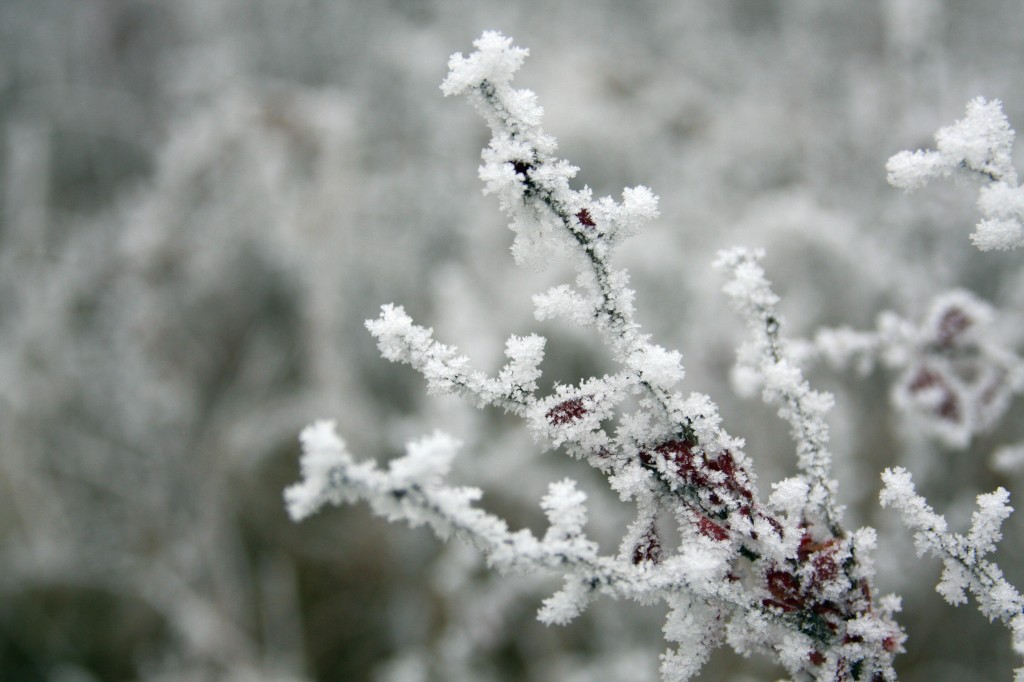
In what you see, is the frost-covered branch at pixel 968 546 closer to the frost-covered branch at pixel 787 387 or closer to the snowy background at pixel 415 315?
the frost-covered branch at pixel 787 387

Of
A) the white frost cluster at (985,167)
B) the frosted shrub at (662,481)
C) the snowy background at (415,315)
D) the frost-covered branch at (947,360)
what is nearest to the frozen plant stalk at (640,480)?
the frosted shrub at (662,481)

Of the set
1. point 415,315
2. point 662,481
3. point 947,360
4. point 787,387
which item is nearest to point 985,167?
point 787,387

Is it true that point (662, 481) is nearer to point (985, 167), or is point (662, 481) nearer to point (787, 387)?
point (787, 387)

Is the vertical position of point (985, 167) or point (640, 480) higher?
point (985, 167)

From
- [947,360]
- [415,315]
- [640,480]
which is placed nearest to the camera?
[640,480]

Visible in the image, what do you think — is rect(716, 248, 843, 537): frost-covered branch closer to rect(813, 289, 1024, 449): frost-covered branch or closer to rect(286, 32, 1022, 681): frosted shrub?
rect(286, 32, 1022, 681): frosted shrub

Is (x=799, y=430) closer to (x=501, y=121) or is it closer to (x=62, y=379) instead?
(x=501, y=121)

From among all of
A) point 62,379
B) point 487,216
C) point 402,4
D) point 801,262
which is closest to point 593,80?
point 487,216
